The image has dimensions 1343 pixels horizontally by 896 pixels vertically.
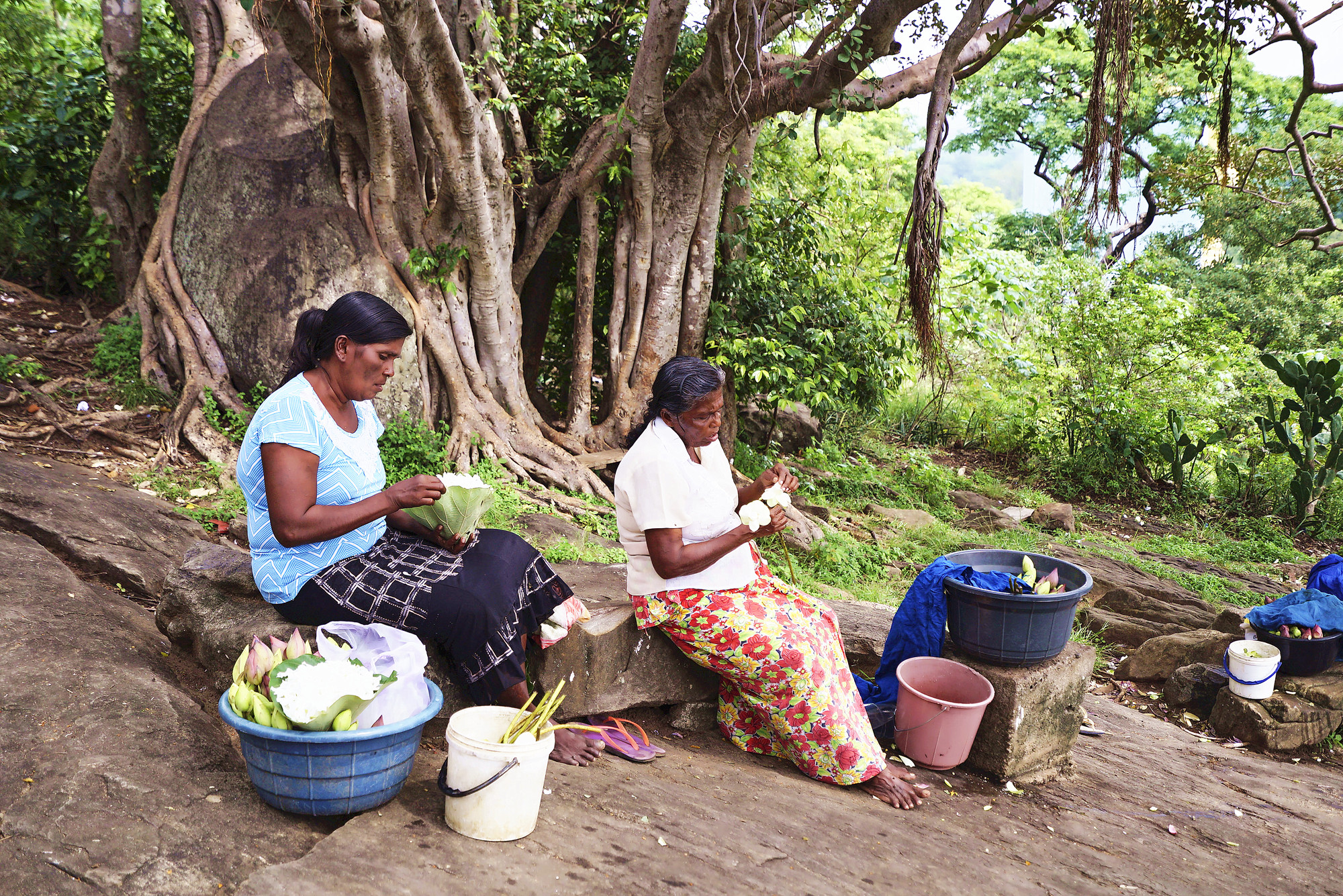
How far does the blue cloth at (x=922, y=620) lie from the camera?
3.86 meters

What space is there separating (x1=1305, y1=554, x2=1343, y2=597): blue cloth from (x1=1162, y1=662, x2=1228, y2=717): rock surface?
2.34ft

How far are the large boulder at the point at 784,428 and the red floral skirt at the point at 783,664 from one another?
6.97 meters

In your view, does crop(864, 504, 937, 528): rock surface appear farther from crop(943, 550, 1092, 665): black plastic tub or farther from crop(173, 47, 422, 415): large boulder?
crop(943, 550, 1092, 665): black plastic tub

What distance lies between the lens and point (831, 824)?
118 inches

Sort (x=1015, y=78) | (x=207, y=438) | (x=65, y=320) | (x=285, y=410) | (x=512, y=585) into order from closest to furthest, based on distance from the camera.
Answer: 1. (x=285, y=410)
2. (x=512, y=585)
3. (x=207, y=438)
4. (x=65, y=320)
5. (x=1015, y=78)

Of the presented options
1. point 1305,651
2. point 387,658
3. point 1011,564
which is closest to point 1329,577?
point 1305,651

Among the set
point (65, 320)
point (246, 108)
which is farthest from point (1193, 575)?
point (65, 320)

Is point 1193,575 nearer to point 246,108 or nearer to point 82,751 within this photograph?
point 82,751

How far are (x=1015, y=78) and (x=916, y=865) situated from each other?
1949 cm

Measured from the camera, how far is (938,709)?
11.7 feet

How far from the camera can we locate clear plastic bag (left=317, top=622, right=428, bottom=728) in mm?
2463

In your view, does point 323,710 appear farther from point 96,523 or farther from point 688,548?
point 96,523

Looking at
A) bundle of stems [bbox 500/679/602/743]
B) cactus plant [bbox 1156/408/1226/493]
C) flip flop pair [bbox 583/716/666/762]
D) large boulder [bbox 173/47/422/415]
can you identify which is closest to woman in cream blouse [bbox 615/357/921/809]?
flip flop pair [bbox 583/716/666/762]

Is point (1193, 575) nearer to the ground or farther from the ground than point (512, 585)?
nearer to the ground
